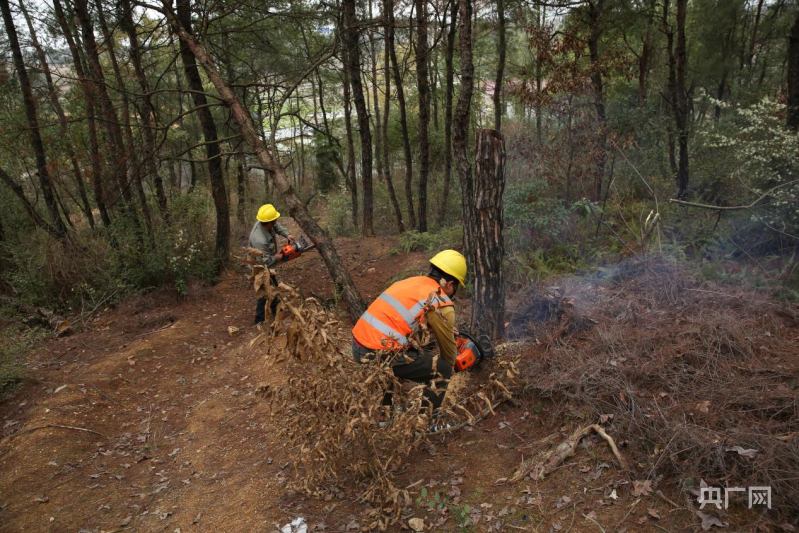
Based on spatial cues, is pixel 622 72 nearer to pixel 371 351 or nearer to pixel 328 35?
pixel 371 351

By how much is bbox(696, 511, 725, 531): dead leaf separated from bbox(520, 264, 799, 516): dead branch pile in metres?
0.20

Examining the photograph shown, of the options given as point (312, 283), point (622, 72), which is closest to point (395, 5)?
point (622, 72)

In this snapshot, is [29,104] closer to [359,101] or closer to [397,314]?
[359,101]

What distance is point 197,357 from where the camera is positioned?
6652mm

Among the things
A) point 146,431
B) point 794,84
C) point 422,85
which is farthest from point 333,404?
point 422,85

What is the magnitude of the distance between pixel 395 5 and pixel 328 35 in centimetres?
778

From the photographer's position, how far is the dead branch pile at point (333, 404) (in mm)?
3100

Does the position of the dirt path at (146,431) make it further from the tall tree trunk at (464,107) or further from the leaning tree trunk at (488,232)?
the tall tree trunk at (464,107)

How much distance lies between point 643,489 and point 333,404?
6.83ft

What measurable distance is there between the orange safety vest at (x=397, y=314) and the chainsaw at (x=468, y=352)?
2.63ft

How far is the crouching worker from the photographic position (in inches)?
141

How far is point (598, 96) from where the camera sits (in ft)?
27.2

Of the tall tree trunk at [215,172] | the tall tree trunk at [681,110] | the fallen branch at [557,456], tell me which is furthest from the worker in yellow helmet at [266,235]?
the tall tree trunk at [681,110]

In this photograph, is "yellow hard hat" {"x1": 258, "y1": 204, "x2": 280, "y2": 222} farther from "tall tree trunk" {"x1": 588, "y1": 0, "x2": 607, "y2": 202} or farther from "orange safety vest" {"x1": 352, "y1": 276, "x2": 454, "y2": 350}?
"tall tree trunk" {"x1": 588, "y1": 0, "x2": 607, "y2": 202}
